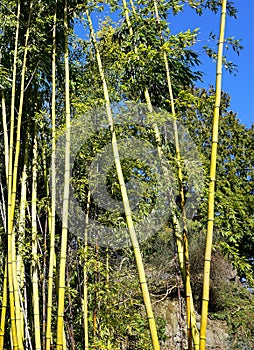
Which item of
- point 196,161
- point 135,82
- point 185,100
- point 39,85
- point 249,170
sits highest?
point 249,170

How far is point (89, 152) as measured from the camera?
12.2 feet

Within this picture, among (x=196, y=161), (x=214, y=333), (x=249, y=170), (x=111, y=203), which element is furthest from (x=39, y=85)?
(x=249, y=170)

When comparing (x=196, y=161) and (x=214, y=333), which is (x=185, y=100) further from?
(x=214, y=333)

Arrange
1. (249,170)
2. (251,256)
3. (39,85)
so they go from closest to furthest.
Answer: (39,85) → (251,256) → (249,170)

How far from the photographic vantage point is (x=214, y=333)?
730cm

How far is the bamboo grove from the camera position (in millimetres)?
2830

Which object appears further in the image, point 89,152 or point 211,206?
point 89,152

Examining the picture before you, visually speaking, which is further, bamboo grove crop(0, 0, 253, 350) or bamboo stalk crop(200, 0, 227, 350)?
bamboo grove crop(0, 0, 253, 350)

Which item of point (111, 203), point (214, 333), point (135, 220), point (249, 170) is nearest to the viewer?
point (135, 220)

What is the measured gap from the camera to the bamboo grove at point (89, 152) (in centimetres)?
283

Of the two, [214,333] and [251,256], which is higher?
[251,256]

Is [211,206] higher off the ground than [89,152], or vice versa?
[89,152]

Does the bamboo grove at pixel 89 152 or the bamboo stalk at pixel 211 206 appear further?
the bamboo grove at pixel 89 152

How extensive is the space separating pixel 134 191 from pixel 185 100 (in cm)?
92
